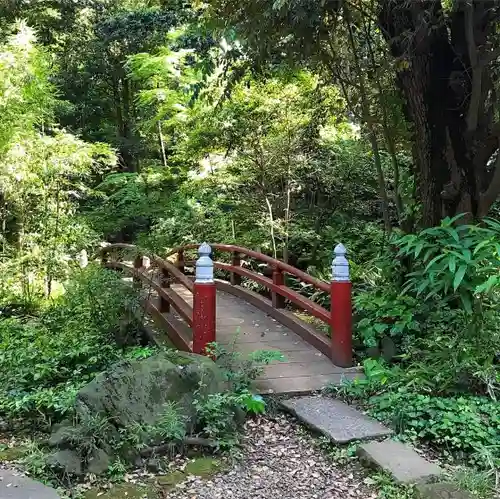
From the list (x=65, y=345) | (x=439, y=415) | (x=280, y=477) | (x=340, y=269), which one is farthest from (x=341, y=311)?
(x=65, y=345)

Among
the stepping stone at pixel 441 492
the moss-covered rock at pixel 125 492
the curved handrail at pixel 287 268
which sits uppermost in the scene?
the curved handrail at pixel 287 268

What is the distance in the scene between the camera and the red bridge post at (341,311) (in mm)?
5168

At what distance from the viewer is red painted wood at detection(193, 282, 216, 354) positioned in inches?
194

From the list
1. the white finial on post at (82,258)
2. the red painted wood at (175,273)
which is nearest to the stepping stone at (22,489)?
the red painted wood at (175,273)

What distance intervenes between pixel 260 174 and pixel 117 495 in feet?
21.1

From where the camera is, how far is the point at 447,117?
5570 mm

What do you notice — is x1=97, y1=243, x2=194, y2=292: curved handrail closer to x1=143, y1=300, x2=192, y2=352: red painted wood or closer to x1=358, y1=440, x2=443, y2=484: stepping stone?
x1=143, y1=300, x2=192, y2=352: red painted wood

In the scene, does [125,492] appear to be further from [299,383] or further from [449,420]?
[449,420]

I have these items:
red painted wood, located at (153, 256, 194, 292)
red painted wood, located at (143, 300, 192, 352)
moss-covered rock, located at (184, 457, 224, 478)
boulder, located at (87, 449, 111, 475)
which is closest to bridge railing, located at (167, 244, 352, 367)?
red painted wood, located at (153, 256, 194, 292)

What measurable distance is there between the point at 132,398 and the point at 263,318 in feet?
10.8

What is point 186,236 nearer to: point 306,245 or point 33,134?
point 306,245

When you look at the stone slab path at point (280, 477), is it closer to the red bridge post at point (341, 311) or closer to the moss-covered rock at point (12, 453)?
the moss-covered rock at point (12, 453)

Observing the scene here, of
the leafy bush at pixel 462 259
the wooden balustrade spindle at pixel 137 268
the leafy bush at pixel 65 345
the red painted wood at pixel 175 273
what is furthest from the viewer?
the wooden balustrade spindle at pixel 137 268

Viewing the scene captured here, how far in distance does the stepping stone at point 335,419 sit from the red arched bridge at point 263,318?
227 mm
